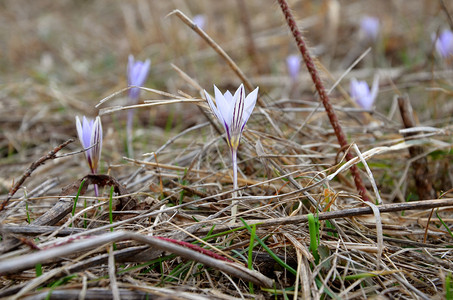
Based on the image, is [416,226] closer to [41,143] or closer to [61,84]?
[41,143]

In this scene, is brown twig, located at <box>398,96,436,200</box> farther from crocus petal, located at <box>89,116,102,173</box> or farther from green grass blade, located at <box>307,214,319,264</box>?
crocus petal, located at <box>89,116,102,173</box>

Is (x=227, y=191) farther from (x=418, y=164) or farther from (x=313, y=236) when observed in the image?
(x=418, y=164)

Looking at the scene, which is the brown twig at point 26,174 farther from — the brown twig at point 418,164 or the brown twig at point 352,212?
the brown twig at point 418,164

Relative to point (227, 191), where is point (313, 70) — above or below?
above

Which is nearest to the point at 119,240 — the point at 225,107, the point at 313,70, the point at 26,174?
the point at 26,174

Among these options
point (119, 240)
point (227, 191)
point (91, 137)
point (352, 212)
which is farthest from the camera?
point (91, 137)

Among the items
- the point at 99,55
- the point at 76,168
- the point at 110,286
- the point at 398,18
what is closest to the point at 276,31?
the point at 398,18
